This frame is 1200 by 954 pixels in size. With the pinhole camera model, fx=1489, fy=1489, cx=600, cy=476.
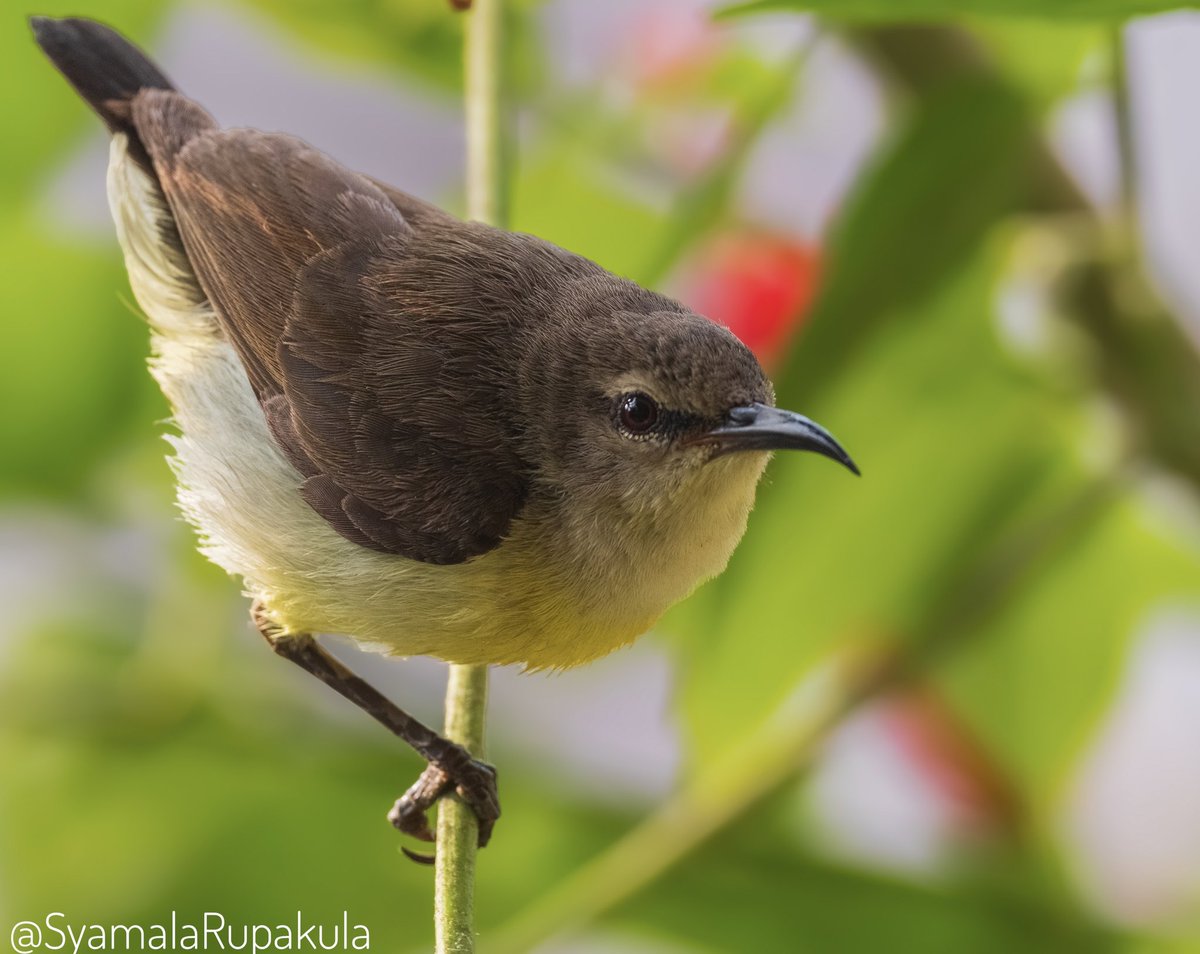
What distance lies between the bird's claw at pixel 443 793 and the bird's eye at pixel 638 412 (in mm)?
310

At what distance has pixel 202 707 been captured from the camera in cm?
180

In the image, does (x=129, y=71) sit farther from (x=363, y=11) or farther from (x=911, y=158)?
(x=911, y=158)

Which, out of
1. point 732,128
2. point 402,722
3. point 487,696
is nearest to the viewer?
point 487,696

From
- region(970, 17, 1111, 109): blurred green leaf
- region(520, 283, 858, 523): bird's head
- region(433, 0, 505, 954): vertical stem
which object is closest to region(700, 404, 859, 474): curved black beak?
region(520, 283, 858, 523): bird's head

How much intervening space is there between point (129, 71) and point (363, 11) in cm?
33

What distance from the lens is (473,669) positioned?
125 cm

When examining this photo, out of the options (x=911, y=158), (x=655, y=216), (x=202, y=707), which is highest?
(x=655, y=216)

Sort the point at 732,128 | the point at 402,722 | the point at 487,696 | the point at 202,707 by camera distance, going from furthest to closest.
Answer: the point at 202,707, the point at 732,128, the point at 402,722, the point at 487,696

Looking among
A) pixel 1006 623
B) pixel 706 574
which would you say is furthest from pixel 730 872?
pixel 706 574

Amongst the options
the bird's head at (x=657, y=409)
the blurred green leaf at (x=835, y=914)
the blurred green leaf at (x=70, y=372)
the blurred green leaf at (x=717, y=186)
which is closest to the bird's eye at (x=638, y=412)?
the bird's head at (x=657, y=409)

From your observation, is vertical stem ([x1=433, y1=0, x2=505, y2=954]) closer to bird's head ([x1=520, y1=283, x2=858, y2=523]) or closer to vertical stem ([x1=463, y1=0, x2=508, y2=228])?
vertical stem ([x1=463, y1=0, x2=508, y2=228])

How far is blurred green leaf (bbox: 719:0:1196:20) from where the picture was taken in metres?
0.94

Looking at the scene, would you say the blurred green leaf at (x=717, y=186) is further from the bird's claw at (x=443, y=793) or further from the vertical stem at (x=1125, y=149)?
the bird's claw at (x=443, y=793)

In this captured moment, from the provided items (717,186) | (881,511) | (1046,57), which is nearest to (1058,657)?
(881,511)
